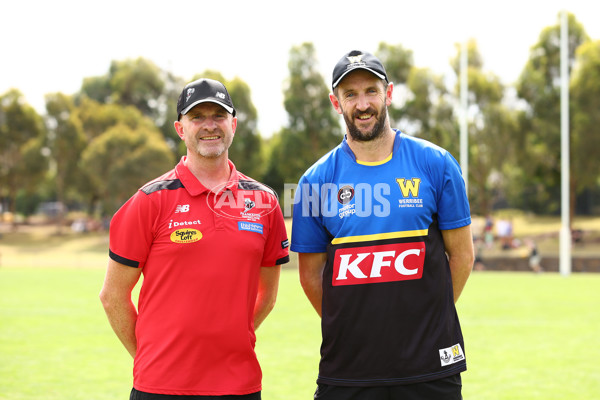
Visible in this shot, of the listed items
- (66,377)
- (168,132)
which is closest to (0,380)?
(66,377)

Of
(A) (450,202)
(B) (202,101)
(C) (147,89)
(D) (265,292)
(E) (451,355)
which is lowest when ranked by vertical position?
(E) (451,355)

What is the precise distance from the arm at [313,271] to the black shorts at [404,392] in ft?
2.07

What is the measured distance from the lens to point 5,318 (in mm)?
13883

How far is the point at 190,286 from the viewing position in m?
3.32

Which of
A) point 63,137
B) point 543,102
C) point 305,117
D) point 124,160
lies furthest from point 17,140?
point 543,102

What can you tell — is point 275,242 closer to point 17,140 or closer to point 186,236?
point 186,236

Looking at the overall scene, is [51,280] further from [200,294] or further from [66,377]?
[200,294]

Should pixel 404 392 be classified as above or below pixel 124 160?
below

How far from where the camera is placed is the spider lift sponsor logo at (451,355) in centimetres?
337

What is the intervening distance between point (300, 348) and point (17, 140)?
167 ft

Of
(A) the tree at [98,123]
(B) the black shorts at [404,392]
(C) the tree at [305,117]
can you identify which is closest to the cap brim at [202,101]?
(B) the black shorts at [404,392]

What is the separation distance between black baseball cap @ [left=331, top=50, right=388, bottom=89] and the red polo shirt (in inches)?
38.9

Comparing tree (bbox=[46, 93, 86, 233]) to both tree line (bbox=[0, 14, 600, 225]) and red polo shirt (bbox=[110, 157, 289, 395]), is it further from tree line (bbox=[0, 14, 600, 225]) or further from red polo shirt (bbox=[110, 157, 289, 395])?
red polo shirt (bbox=[110, 157, 289, 395])

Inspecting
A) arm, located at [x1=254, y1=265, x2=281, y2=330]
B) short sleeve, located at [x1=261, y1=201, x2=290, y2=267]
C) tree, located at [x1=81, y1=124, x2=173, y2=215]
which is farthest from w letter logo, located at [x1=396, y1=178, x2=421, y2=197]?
tree, located at [x1=81, y1=124, x2=173, y2=215]
